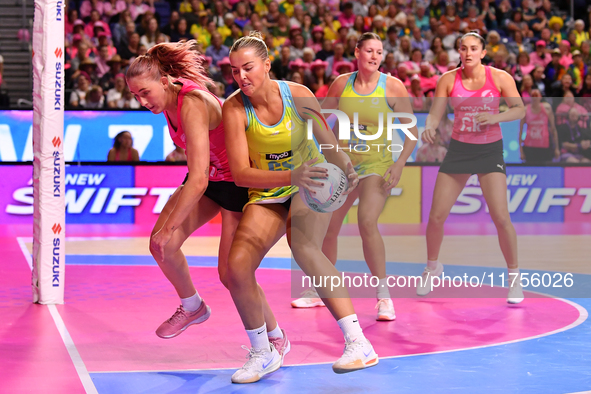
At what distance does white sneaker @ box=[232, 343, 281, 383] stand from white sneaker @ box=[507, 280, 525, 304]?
2720mm

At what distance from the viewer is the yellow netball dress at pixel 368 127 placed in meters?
5.80

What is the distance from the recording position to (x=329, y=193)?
3.81 meters

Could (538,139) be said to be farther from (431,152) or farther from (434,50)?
(434,50)

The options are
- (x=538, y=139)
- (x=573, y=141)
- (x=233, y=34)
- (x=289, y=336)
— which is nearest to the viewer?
(x=289, y=336)

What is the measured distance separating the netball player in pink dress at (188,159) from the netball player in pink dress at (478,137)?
7.33 ft

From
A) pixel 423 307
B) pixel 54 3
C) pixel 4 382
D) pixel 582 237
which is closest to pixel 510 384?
pixel 423 307

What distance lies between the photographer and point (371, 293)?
696 cm

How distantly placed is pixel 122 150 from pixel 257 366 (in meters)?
8.12

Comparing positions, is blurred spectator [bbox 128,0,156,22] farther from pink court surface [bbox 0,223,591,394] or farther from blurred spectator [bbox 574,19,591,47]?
blurred spectator [bbox 574,19,591,47]

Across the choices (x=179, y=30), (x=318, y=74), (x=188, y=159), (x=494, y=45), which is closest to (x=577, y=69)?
(x=494, y=45)

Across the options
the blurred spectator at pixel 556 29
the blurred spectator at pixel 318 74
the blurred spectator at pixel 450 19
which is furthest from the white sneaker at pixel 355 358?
the blurred spectator at pixel 556 29

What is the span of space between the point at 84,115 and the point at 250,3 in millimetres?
5647

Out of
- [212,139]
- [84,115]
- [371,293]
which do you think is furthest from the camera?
[84,115]

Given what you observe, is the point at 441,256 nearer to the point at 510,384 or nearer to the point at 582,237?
the point at 582,237
